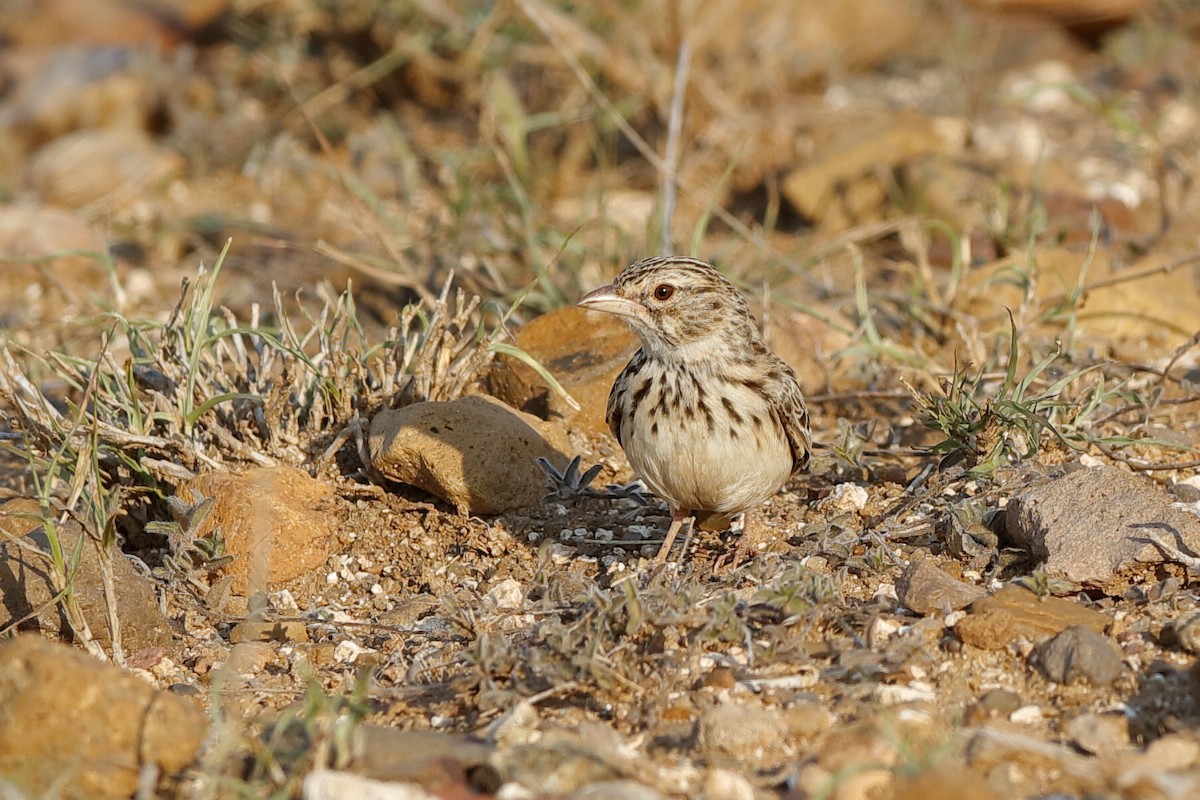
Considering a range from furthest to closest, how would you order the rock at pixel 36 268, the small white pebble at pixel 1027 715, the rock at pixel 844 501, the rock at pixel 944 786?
the rock at pixel 36 268 → the rock at pixel 844 501 → the small white pebble at pixel 1027 715 → the rock at pixel 944 786

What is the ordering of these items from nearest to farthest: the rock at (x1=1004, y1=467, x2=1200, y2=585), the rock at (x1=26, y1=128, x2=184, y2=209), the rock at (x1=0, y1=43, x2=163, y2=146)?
the rock at (x1=1004, y1=467, x2=1200, y2=585) < the rock at (x1=26, y1=128, x2=184, y2=209) < the rock at (x1=0, y1=43, x2=163, y2=146)

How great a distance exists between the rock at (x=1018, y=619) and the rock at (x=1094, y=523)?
→ 0.54 feet

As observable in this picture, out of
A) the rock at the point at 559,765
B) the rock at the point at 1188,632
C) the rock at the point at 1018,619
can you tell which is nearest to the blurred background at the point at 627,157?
the rock at the point at 1018,619

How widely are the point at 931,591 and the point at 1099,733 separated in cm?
71

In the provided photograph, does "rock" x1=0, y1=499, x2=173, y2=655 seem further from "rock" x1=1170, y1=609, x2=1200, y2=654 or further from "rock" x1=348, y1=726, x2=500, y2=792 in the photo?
"rock" x1=1170, y1=609, x2=1200, y2=654

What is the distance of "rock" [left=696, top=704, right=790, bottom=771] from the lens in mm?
3418

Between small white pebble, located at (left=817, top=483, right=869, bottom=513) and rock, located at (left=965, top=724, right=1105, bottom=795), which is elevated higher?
rock, located at (left=965, top=724, right=1105, bottom=795)

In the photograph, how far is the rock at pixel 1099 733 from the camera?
3.38 meters

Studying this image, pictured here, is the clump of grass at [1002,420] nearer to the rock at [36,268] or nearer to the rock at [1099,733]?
the rock at [1099,733]

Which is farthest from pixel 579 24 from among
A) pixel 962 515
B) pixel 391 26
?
pixel 962 515

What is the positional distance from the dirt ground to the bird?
10.3 inches

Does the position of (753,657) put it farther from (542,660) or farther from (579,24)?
(579,24)

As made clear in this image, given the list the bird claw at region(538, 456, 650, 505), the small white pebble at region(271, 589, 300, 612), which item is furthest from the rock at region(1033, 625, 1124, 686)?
the small white pebble at region(271, 589, 300, 612)

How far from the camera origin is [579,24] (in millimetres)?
8320
